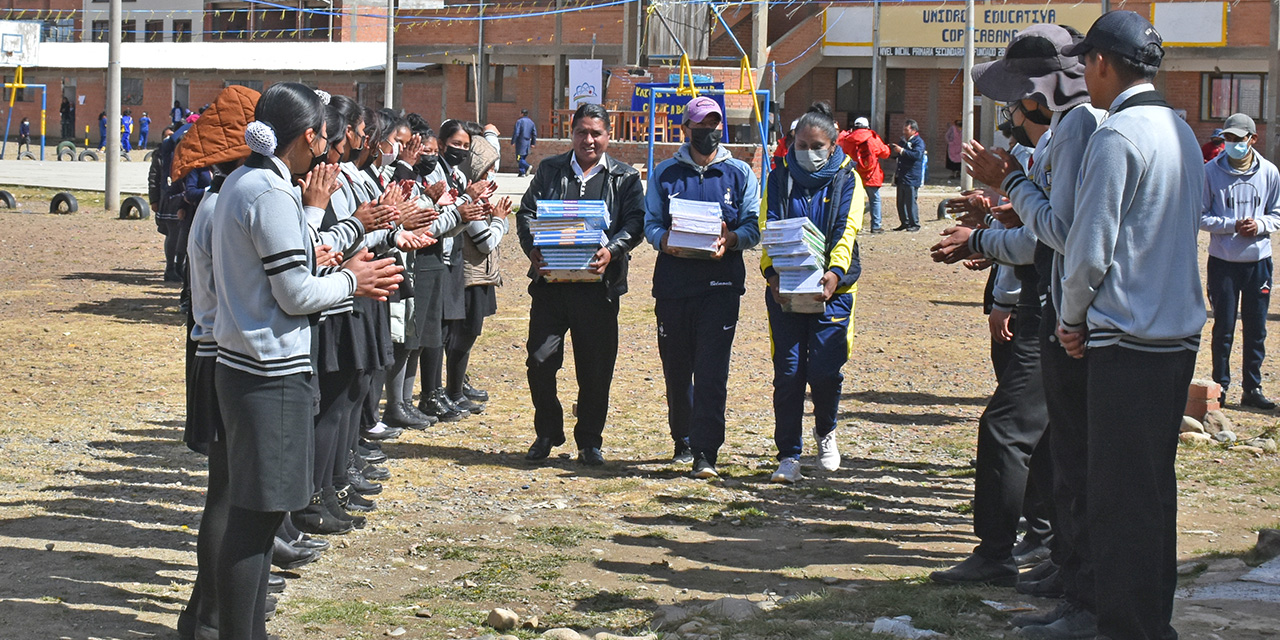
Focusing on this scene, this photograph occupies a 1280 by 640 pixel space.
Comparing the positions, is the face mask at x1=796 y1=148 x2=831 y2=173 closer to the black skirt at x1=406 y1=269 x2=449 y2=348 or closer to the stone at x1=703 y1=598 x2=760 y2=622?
the black skirt at x1=406 y1=269 x2=449 y2=348

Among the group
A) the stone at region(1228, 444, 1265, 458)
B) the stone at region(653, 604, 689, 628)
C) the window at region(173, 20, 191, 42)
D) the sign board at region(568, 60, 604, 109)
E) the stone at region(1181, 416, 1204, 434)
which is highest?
the window at region(173, 20, 191, 42)

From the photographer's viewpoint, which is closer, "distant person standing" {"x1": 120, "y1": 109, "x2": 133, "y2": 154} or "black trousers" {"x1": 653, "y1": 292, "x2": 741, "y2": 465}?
"black trousers" {"x1": 653, "y1": 292, "x2": 741, "y2": 465}

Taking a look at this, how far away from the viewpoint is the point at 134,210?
2383 cm

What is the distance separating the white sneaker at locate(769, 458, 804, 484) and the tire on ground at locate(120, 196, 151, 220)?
61.2 ft

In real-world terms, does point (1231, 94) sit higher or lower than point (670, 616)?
higher

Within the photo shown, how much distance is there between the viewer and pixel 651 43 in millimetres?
38250

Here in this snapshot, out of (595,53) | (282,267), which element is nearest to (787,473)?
(282,267)

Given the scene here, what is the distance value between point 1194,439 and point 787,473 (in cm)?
298

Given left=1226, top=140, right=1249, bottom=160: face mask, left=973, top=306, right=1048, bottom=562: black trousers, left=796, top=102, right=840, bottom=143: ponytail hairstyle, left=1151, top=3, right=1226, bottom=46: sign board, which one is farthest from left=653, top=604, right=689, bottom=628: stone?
left=1151, top=3, right=1226, bottom=46: sign board

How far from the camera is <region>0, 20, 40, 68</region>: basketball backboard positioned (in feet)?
173

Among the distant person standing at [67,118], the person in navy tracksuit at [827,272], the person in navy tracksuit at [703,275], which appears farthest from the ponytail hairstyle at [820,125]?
the distant person standing at [67,118]

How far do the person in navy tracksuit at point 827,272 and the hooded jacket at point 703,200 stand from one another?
18 centimetres

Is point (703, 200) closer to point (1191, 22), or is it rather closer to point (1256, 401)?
point (1256, 401)

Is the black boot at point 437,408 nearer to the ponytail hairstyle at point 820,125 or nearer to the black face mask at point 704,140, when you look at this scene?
the black face mask at point 704,140
